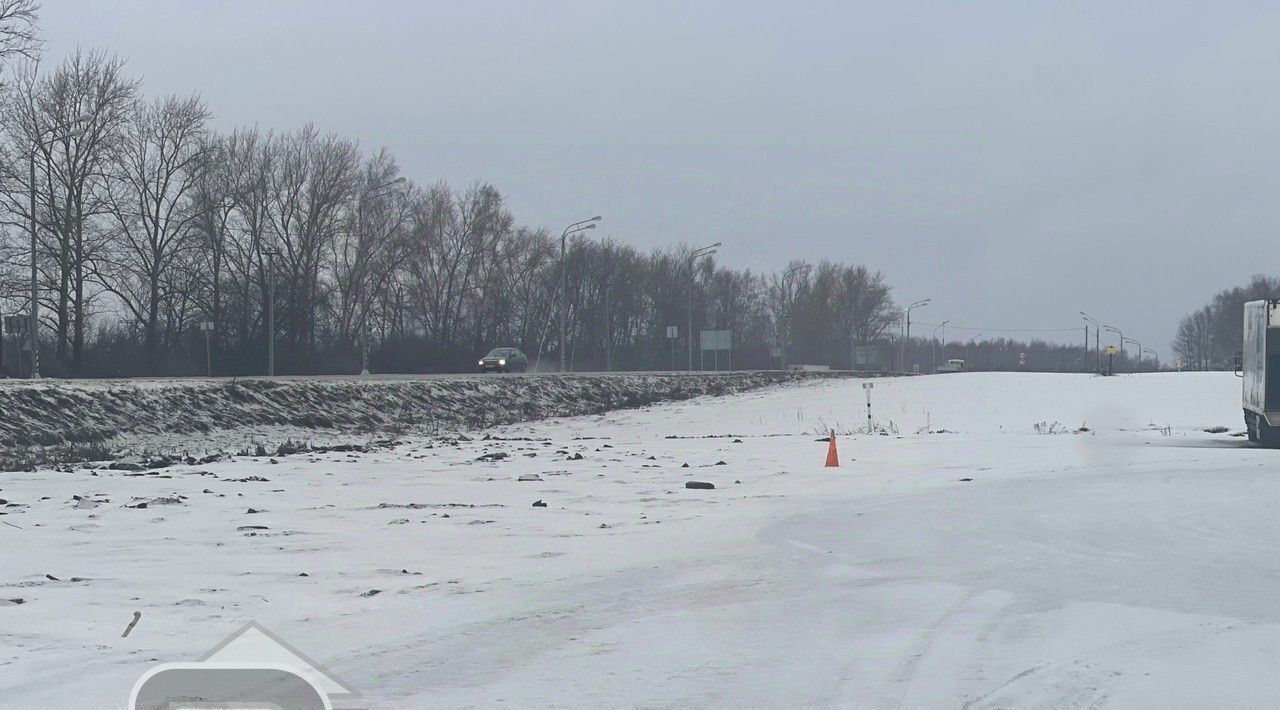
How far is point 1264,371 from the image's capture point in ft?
81.5

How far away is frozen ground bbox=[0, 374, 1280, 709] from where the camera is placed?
21.1ft

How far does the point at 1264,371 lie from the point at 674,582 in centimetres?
1970

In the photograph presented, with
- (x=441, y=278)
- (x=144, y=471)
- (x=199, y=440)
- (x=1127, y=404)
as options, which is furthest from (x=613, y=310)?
(x=144, y=471)

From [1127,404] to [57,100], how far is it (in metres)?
47.8

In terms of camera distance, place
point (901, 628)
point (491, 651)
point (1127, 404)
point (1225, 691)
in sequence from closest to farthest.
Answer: point (1225, 691), point (491, 651), point (901, 628), point (1127, 404)

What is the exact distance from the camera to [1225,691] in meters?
6.21

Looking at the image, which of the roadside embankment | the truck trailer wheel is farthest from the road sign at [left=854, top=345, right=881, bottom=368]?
the truck trailer wheel

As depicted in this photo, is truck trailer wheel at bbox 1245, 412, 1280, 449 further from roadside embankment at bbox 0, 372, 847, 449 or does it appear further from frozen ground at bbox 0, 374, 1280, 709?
roadside embankment at bbox 0, 372, 847, 449

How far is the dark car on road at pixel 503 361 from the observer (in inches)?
2709

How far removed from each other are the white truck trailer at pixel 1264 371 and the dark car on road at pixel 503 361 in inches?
1829

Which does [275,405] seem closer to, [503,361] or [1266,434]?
[1266,434]

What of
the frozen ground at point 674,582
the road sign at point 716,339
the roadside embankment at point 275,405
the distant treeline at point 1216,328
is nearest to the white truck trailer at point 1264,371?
the frozen ground at point 674,582

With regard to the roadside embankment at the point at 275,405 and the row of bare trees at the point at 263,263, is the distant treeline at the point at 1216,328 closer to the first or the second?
the row of bare trees at the point at 263,263

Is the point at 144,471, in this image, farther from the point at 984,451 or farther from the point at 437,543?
the point at 984,451
